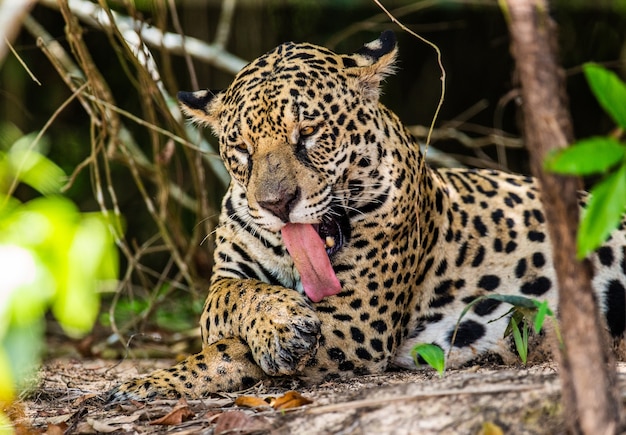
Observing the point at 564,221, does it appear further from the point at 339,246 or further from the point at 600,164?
the point at 339,246

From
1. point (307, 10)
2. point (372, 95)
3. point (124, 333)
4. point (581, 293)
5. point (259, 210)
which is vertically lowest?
point (124, 333)

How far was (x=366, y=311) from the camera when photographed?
5.27 m

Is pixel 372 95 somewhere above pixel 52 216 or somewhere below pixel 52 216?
above

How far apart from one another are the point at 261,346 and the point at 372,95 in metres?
1.72

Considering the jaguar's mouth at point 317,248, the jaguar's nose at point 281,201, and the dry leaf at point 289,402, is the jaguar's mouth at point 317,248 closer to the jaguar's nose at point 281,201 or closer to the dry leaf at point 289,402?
the jaguar's nose at point 281,201

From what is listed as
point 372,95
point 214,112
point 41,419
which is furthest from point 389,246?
point 41,419

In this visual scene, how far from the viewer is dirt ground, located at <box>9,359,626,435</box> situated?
3.18m

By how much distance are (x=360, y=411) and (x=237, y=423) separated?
0.59 metres

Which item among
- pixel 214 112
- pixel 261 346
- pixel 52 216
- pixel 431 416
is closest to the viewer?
pixel 52 216

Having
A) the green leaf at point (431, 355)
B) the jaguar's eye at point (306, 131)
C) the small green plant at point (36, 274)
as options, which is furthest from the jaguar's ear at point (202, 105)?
the small green plant at point (36, 274)

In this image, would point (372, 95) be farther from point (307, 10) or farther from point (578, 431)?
point (307, 10)

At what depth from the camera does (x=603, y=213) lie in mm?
2416

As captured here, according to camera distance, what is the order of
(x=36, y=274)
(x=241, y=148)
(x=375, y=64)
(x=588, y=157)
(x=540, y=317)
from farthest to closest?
(x=375, y=64)
(x=241, y=148)
(x=540, y=317)
(x=588, y=157)
(x=36, y=274)

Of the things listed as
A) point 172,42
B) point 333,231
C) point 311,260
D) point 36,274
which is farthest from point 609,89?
point 172,42
